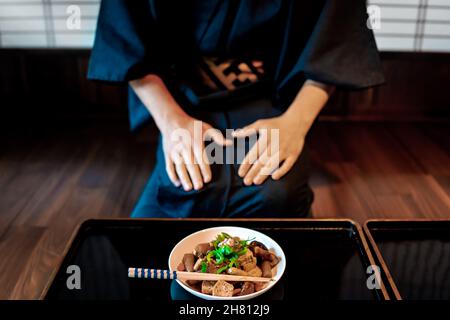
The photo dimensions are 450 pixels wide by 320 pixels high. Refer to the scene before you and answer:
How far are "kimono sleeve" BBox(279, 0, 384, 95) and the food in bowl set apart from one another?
0.80 m

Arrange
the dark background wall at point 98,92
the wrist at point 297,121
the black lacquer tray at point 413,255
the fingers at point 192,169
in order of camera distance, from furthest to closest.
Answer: the dark background wall at point 98,92 < the wrist at point 297,121 < the fingers at point 192,169 < the black lacquer tray at point 413,255

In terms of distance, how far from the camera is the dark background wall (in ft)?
10.5

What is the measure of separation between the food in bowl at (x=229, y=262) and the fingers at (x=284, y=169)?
0.44 metres

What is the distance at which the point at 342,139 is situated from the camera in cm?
312

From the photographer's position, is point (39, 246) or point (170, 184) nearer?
point (170, 184)

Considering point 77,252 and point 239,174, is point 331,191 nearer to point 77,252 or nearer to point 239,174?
point 239,174

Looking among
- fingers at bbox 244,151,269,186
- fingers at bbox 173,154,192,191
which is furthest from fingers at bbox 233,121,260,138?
fingers at bbox 173,154,192,191

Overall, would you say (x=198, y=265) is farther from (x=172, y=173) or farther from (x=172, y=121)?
(x=172, y=121)

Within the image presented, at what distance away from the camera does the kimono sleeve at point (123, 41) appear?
1904 millimetres

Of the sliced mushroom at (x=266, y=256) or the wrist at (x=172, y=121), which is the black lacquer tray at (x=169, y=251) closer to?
the sliced mushroom at (x=266, y=256)

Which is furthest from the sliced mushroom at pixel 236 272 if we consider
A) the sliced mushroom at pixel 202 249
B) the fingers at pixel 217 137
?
the fingers at pixel 217 137
